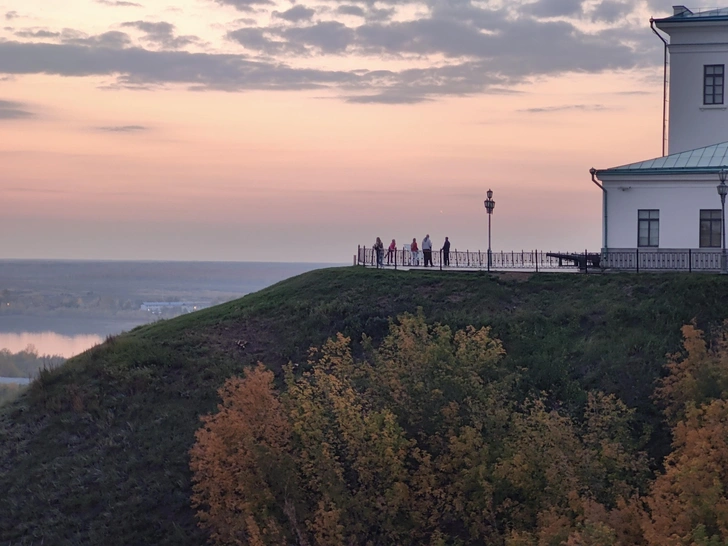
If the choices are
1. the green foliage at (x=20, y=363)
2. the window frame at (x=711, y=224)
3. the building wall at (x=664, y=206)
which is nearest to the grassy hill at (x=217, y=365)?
the building wall at (x=664, y=206)

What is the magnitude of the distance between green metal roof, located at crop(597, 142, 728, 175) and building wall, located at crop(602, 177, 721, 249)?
385mm

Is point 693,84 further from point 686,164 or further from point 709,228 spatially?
point 709,228

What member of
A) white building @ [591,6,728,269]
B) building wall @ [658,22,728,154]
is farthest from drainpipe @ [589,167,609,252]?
building wall @ [658,22,728,154]

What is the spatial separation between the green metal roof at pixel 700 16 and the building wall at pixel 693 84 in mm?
237

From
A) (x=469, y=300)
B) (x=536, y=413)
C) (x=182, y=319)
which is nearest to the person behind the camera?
(x=536, y=413)

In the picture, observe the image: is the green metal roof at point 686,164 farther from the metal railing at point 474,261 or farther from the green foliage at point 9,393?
the green foliage at point 9,393

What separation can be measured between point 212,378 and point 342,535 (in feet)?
37.6

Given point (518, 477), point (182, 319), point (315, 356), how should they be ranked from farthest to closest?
1. point (182, 319)
2. point (315, 356)
3. point (518, 477)

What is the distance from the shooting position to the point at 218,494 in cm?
2292

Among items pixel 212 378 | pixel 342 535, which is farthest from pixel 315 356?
pixel 342 535

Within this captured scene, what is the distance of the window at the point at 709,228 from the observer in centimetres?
3703

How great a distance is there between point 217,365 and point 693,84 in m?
24.8

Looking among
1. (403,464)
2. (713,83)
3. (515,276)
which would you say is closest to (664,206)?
(515,276)

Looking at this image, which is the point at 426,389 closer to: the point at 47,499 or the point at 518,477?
the point at 518,477
